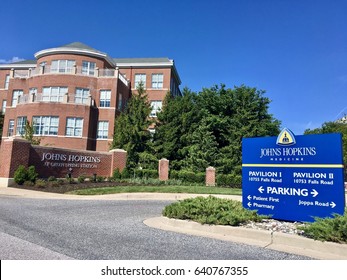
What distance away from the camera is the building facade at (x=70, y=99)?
31016 millimetres

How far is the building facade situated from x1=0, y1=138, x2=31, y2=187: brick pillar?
10866mm

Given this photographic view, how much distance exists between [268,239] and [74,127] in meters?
28.5

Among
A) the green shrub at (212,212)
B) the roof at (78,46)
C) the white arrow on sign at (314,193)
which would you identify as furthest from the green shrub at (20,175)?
the roof at (78,46)

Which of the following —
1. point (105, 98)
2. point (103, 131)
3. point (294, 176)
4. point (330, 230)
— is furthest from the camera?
point (105, 98)

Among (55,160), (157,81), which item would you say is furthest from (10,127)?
(157,81)

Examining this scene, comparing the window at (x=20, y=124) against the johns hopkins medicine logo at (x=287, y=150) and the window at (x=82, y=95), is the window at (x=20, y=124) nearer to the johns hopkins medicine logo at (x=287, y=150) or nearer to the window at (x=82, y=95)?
the window at (x=82, y=95)

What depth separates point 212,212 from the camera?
294 inches

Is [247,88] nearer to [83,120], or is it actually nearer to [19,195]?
[83,120]

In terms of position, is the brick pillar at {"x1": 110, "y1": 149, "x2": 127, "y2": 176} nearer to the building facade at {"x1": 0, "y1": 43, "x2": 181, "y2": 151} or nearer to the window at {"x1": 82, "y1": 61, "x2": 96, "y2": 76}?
the building facade at {"x1": 0, "y1": 43, "x2": 181, "y2": 151}

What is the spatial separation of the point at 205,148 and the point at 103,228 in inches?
821

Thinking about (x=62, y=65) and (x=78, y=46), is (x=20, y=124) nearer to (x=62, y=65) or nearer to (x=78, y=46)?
(x=62, y=65)
